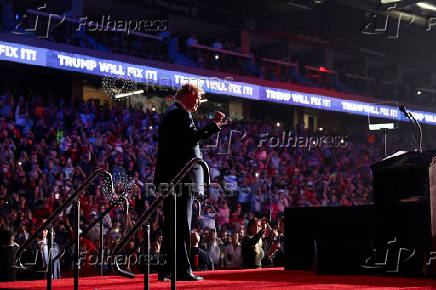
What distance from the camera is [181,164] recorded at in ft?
16.5

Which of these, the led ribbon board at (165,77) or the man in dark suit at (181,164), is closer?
the man in dark suit at (181,164)

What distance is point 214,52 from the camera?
20484 mm

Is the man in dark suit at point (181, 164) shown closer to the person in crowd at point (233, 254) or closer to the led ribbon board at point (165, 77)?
the person in crowd at point (233, 254)

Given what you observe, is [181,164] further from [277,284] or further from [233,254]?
[233,254]

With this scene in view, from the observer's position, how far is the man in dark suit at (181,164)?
16.3ft

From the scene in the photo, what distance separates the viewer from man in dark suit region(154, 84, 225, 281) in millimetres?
4980

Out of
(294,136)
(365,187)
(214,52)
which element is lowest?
(365,187)

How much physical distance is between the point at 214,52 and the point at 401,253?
15.5m

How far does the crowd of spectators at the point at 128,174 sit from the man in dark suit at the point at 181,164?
3.60 m

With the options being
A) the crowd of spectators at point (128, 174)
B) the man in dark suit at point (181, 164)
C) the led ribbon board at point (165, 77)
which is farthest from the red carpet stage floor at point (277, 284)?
the led ribbon board at point (165, 77)

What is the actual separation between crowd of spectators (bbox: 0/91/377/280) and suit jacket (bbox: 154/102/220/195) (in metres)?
3.66

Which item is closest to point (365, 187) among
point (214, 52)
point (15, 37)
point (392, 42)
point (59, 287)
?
point (214, 52)

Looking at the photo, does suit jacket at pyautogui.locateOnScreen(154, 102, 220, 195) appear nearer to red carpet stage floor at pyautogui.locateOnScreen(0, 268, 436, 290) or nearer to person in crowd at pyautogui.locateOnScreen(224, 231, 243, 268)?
red carpet stage floor at pyautogui.locateOnScreen(0, 268, 436, 290)

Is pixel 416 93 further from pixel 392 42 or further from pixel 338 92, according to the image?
pixel 338 92
